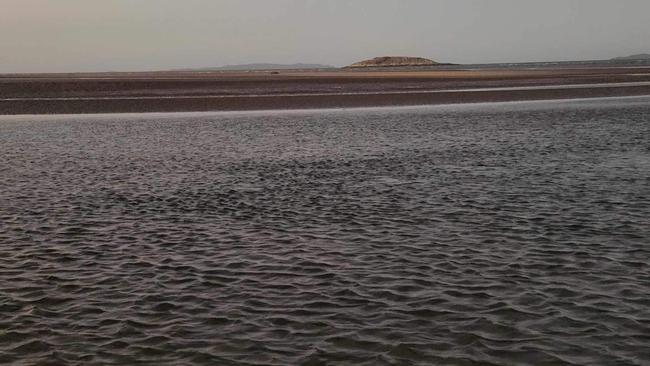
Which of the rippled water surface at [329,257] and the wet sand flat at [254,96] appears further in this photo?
the wet sand flat at [254,96]

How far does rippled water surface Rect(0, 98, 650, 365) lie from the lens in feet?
30.5

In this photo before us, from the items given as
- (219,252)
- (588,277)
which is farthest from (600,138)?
(219,252)

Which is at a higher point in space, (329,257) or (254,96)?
(254,96)

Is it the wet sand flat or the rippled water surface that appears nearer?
the rippled water surface

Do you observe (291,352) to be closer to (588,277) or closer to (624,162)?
(588,277)

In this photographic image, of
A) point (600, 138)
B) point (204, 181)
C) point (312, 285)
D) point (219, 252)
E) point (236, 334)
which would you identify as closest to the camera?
point (236, 334)

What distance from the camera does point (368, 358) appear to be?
8.78 metres

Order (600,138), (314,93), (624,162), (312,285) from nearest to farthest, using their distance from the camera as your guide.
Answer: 1. (312,285)
2. (624,162)
3. (600,138)
4. (314,93)

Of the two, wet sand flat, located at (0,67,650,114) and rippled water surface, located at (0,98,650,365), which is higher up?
wet sand flat, located at (0,67,650,114)

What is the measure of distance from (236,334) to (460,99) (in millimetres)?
57399

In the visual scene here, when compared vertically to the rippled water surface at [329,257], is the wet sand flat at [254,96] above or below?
above

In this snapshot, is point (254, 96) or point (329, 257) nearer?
point (329, 257)

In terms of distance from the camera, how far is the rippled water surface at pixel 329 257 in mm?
9289

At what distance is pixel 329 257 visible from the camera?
44.3ft
